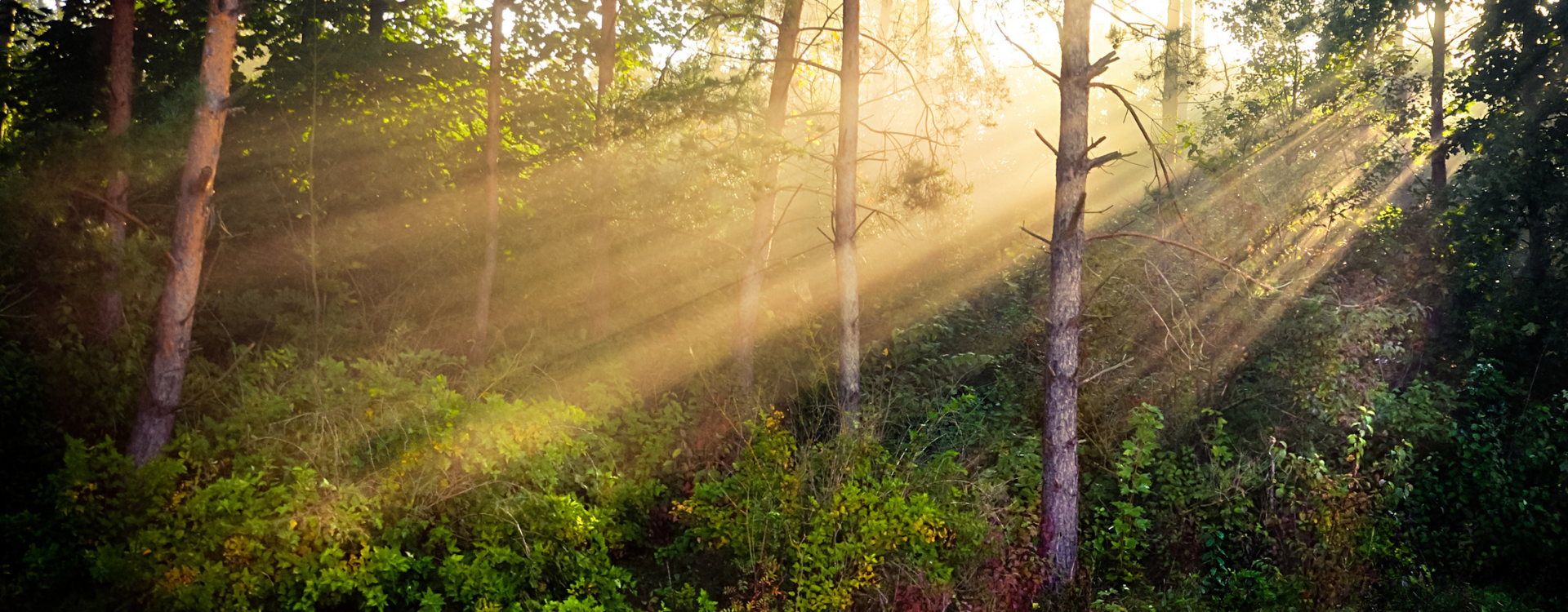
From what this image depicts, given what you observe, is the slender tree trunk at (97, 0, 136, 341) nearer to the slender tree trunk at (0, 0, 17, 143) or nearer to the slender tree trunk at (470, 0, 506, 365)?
the slender tree trunk at (0, 0, 17, 143)

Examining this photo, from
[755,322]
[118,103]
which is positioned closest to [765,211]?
[755,322]

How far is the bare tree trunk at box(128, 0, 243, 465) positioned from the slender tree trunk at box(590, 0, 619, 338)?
4.89 metres

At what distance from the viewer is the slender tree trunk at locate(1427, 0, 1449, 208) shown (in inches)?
539

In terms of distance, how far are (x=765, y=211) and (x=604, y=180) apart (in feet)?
13.9

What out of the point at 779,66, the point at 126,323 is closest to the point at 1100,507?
the point at 779,66

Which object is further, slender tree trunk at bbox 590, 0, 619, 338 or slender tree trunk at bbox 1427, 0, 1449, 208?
slender tree trunk at bbox 1427, 0, 1449, 208

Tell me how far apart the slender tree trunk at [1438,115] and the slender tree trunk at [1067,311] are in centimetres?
981

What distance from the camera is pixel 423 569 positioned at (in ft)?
24.2

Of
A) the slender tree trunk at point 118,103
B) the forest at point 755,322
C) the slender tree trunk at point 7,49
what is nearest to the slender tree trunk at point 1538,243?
the forest at point 755,322

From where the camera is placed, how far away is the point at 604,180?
14352 mm

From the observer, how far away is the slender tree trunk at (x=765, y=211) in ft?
36.4

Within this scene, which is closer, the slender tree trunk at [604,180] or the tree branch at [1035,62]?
the tree branch at [1035,62]

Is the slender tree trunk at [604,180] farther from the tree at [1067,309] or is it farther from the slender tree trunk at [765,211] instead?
the tree at [1067,309]

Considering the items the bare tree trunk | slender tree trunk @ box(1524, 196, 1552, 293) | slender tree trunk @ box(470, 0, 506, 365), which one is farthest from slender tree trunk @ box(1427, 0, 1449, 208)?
the bare tree trunk
